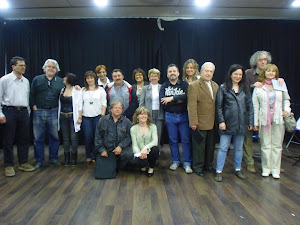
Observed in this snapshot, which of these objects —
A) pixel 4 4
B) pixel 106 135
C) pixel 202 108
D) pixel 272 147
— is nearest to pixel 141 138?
pixel 106 135

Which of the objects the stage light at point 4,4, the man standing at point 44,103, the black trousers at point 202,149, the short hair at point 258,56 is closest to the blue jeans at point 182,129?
the black trousers at point 202,149

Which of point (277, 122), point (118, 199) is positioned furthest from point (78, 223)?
point (277, 122)

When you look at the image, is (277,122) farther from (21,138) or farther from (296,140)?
(21,138)

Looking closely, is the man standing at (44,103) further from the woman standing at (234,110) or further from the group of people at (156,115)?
the woman standing at (234,110)

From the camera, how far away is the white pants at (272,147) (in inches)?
124

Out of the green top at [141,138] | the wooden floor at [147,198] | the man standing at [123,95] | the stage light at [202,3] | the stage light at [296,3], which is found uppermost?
the stage light at [202,3]

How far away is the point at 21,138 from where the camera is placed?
3451mm

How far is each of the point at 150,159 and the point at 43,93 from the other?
5.71ft

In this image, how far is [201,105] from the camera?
10.4 feet

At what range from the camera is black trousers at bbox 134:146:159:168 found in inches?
127

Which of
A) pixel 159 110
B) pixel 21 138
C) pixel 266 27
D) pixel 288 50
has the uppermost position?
pixel 266 27

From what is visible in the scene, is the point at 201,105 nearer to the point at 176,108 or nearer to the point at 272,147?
the point at 176,108

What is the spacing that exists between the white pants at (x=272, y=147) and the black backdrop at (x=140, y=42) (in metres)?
2.30

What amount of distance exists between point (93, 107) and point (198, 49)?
2.65m
